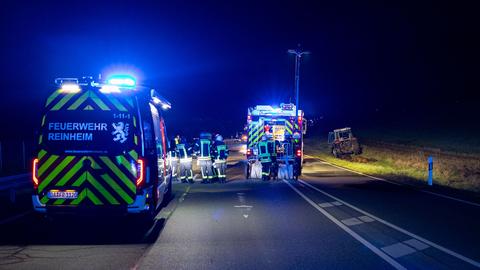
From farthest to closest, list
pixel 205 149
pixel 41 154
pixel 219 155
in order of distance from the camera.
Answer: pixel 219 155
pixel 205 149
pixel 41 154

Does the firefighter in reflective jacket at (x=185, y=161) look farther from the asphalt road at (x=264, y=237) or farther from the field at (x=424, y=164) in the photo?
the field at (x=424, y=164)

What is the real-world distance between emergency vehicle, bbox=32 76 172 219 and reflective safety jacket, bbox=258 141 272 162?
11.0 meters

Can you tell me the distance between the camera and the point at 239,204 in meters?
13.0

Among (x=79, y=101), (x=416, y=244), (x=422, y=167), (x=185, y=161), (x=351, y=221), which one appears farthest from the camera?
(x=422, y=167)

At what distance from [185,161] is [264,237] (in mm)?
10197

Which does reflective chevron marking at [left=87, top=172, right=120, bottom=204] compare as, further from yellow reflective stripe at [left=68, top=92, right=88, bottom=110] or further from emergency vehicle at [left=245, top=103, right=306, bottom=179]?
emergency vehicle at [left=245, top=103, right=306, bottom=179]

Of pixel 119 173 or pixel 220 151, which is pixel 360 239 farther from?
pixel 220 151

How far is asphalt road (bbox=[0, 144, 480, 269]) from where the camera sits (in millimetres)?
7051

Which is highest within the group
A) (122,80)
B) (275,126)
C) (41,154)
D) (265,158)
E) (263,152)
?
(122,80)

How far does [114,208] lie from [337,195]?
804 centimetres

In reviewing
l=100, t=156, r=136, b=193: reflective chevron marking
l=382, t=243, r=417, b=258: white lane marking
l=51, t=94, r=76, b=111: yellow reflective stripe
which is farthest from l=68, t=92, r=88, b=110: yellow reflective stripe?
l=382, t=243, r=417, b=258: white lane marking

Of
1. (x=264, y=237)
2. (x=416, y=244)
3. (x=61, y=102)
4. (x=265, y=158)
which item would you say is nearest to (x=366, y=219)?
(x=416, y=244)

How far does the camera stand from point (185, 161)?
18594 mm

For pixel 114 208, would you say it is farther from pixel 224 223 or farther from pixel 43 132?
pixel 224 223
